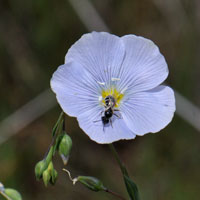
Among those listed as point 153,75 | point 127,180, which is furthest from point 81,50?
point 127,180

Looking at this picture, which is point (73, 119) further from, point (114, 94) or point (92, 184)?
point (92, 184)

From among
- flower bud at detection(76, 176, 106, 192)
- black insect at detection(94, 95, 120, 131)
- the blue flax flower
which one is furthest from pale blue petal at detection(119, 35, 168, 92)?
flower bud at detection(76, 176, 106, 192)

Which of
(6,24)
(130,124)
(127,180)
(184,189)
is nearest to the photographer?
(127,180)

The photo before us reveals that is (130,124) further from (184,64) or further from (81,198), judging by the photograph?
(184,64)

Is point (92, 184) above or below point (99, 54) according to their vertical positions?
below

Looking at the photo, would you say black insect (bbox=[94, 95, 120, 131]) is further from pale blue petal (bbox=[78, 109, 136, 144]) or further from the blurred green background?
the blurred green background

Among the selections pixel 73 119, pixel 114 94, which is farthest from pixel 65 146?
pixel 73 119
